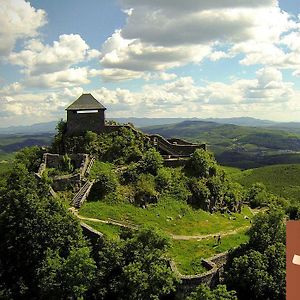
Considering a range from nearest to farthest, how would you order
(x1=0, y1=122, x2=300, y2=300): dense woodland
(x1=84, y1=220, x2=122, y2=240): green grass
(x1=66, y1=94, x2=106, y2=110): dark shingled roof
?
1. (x1=0, y1=122, x2=300, y2=300): dense woodland
2. (x1=84, y1=220, x2=122, y2=240): green grass
3. (x1=66, y1=94, x2=106, y2=110): dark shingled roof

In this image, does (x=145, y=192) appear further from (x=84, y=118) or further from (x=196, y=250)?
(x=84, y=118)

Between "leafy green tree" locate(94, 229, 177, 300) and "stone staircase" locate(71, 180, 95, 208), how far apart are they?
29.4 feet

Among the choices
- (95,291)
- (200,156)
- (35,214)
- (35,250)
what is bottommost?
(95,291)

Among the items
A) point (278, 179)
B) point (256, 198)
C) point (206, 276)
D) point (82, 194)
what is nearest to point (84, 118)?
point (82, 194)

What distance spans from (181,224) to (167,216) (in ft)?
6.54

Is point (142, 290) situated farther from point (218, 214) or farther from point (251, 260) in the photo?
point (218, 214)

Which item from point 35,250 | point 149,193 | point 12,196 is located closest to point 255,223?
point 149,193

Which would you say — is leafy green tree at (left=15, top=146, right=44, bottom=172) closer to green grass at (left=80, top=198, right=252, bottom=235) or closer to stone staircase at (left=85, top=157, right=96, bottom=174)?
stone staircase at (left=85, top=157, right=96, bottom=174)

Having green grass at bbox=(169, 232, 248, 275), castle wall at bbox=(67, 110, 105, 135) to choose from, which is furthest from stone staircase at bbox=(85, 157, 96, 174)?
green grass at bbox=(169, 232, 248, 275)

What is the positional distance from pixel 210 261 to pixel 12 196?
22685mm

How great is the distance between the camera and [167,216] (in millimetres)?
50406

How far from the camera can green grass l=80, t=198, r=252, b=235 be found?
159 feet

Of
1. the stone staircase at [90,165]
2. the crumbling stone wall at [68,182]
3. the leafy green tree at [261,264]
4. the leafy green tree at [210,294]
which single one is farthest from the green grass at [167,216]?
the leafy green tree at [210,294]

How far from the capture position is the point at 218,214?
5562 cm
